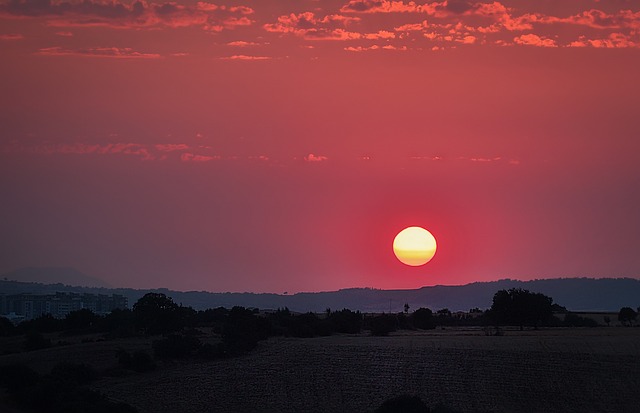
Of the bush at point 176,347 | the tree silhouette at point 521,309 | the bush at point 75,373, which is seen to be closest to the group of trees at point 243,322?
the tree silhouette at point 521,309

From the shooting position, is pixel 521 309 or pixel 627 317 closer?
pixel 521 309

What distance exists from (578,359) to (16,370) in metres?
36.0

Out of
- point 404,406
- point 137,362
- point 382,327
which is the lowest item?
point 404,406

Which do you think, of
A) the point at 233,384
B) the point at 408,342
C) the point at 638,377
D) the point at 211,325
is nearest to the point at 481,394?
the point at 638,377

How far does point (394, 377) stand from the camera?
6266 cm

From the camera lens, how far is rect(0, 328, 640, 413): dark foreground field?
2222 inches

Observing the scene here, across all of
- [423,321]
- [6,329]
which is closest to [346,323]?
[423,321]

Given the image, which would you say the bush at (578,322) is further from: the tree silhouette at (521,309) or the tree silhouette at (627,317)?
the tree silhouette at (521,309)

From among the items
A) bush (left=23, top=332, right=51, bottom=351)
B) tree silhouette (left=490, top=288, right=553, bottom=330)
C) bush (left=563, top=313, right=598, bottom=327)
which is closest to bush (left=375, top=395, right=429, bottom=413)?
bush (left=23, top=332, right=51, bottom=351)

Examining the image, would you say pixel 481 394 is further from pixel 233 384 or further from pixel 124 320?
pixel 124 320

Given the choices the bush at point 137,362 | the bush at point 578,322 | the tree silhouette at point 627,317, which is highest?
the tree silhouette at point 627,317

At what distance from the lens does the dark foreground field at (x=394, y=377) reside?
5644 centimetres

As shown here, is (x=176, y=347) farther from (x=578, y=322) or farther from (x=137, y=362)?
(x=578, y=322)

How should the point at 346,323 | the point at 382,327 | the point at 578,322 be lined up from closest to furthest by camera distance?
1. the point at 382,327
2. the point at 346,323
3. the point at 578,322
